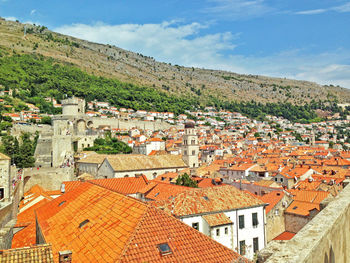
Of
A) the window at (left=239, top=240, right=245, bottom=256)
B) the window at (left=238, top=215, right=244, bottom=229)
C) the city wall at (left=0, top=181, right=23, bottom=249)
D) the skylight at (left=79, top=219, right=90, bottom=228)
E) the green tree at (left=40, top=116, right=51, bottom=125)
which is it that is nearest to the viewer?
the skylight at (left=79, top=219, right=90, bottom=228)

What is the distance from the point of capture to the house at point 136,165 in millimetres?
40344

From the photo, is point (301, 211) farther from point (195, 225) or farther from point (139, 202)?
point (139, 202)

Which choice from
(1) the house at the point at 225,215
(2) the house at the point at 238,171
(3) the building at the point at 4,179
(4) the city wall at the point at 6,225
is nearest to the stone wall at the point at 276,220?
(1) the house at the point at 225,215

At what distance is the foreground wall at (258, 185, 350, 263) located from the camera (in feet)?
8.77

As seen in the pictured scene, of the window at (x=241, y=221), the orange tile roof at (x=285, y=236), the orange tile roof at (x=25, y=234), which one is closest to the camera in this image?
the orange tile roof at (x=25, y=234)

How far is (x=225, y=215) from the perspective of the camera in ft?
61.6

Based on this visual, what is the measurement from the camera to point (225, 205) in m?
19.5

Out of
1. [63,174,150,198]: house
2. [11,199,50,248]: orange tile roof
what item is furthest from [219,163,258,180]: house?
[11,199,50,248]: orange tile roof

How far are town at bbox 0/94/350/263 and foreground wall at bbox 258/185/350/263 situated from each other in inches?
3.8

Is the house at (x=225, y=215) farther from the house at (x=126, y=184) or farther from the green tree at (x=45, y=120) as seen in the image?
the green tree at (x=45, y=120)

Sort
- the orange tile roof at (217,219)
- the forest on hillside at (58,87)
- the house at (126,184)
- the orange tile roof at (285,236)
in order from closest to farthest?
1. the orange tile roof at (217,219)
2. the orange tile roof at (285,236)
3. the house at (126,184)
4. the forest on hillside at (58,87)

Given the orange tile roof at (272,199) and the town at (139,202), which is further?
the orange tile roof at (272,199)

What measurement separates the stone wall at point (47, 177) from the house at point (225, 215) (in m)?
18.7

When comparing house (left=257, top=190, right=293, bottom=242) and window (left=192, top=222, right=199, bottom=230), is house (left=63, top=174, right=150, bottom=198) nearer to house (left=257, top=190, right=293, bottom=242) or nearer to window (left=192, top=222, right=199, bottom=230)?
window (left=192, top=222, right=199, bottom=230)
